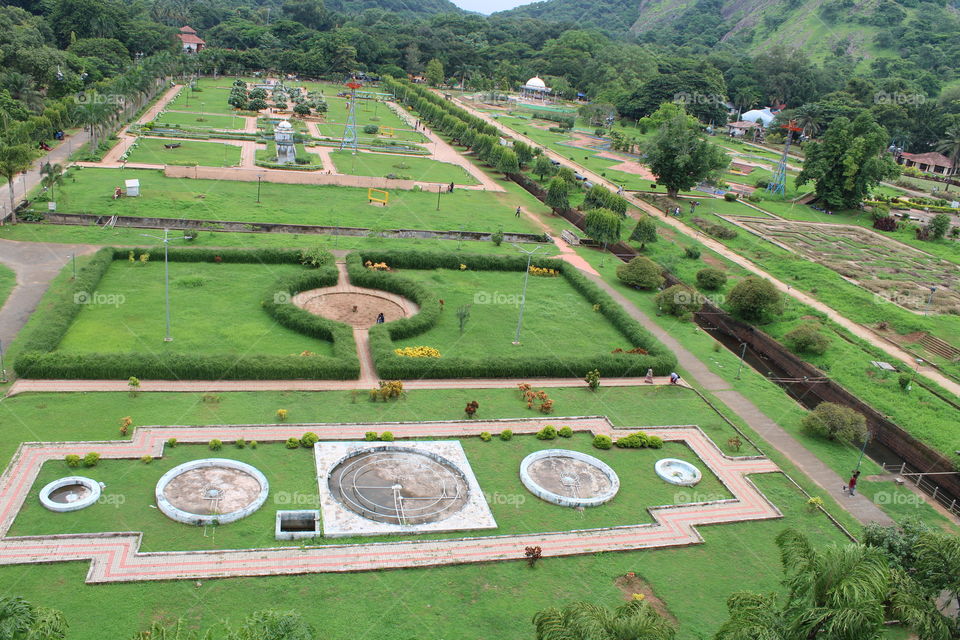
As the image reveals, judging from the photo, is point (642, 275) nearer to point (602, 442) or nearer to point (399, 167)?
point (602, 442)

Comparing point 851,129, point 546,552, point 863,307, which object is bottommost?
point 546,552

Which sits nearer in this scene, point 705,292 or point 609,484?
point 609,484

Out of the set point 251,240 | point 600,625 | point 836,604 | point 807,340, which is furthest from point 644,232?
point 600,625

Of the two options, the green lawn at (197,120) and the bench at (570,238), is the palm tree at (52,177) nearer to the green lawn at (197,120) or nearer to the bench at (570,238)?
the green lawn at (197,120)

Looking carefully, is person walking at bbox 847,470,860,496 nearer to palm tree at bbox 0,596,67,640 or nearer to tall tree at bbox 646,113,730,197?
palm tree at bbox 0,596,67,640

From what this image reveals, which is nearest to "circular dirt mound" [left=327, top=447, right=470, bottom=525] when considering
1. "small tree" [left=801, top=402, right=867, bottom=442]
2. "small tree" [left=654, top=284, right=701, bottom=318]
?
"small tree" [left=801, top=402, right=867, bottom=442]

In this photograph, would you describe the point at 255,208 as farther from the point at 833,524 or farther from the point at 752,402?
the point at 833,524

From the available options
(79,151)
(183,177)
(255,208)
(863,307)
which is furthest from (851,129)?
(79,151)
